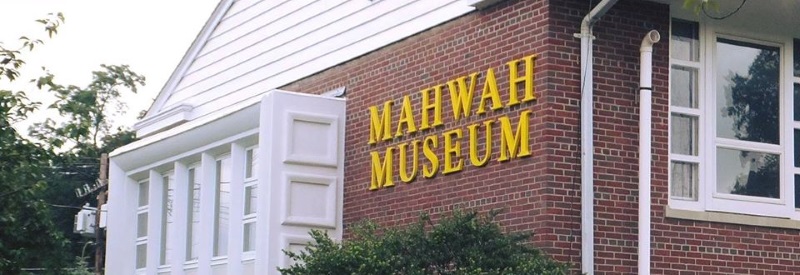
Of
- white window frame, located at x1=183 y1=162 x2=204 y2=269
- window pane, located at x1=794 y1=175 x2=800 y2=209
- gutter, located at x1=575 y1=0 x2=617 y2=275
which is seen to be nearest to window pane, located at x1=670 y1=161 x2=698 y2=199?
gutter, located at x1=575 y1=0 x2=617 y2=275

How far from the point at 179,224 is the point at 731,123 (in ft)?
26.6

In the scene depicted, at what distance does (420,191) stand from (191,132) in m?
4.54

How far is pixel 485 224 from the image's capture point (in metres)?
14.7

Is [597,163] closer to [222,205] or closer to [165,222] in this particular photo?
[222,205]

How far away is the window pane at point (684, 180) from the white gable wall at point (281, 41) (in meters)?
2.85

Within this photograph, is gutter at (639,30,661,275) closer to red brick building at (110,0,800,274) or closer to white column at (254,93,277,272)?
red brick building at (110,0,800,274)

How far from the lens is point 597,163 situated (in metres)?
15.6

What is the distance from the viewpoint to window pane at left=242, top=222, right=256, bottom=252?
19.6m

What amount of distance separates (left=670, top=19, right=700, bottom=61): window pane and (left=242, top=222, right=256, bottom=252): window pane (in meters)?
5.98

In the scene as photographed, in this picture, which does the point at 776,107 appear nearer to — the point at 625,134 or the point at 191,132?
the point at 625,134

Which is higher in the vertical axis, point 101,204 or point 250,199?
point 101,204

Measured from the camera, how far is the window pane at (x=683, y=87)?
53.4 feet

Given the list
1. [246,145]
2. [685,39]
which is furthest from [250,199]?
[685,39]

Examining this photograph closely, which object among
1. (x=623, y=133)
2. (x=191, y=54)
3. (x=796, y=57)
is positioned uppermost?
(x=191, y=54)
